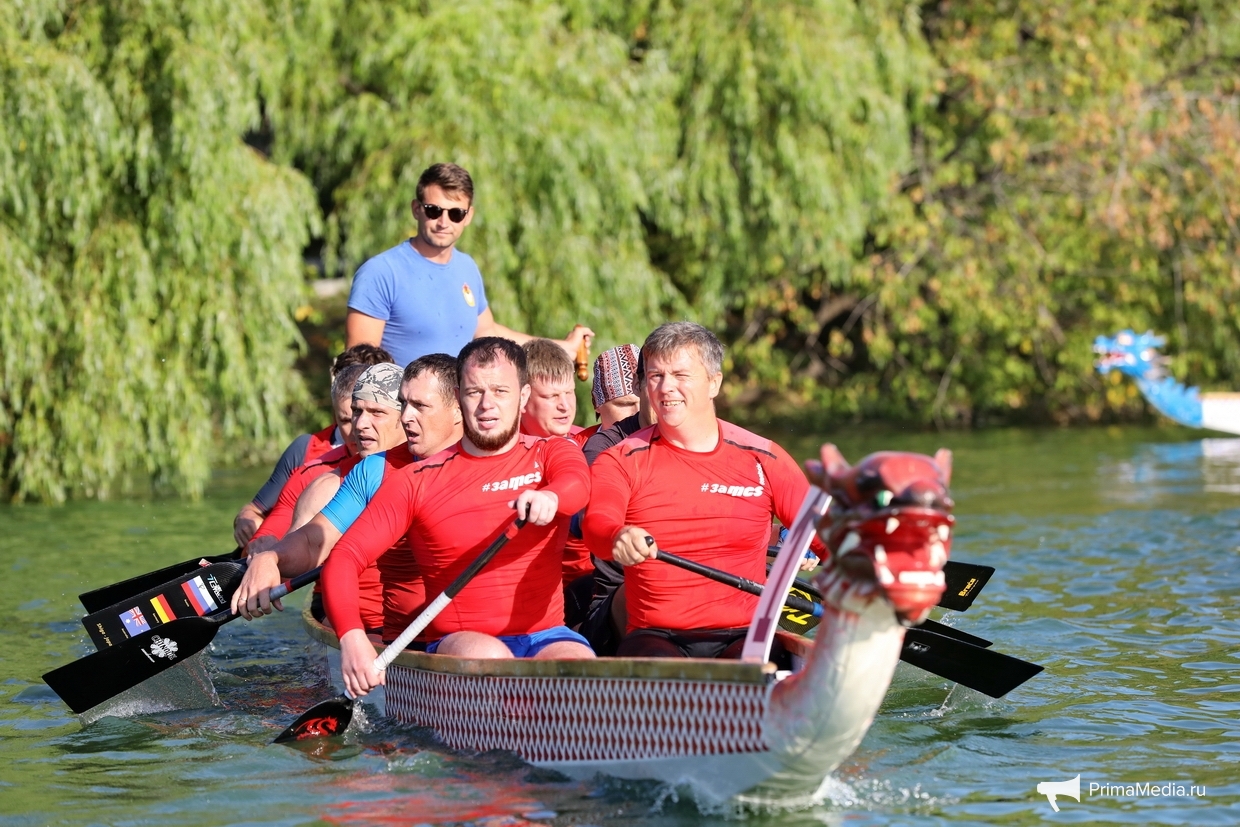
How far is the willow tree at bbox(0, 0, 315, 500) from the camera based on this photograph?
435 inches

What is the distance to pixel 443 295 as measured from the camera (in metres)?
7.52

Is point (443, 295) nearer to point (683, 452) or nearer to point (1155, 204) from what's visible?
point (683, 452)

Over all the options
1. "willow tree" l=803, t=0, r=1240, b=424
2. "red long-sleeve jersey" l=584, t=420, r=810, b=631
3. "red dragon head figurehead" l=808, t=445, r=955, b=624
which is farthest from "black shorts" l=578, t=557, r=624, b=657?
"willow tree" l=803, t=0, r=1240, b=424

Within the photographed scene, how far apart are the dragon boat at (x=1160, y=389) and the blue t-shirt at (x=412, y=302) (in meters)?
11.3

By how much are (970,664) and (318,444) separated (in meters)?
3.41

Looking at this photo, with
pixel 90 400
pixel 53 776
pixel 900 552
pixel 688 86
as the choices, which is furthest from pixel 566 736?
pixel 688 86

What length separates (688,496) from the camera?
207 inches

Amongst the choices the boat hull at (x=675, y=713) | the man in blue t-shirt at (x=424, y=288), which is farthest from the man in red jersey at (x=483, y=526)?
the man in blue t-shirt at (x=424, y=288)

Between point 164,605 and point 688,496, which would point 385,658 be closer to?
point 688,496

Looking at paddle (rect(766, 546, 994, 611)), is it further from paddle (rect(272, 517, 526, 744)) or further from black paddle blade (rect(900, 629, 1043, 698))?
paddle (rect(272, 517, 526, 744))

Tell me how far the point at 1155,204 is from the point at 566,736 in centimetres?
Answer: 1419

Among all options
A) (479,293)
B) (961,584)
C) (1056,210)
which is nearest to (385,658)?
(961,584)

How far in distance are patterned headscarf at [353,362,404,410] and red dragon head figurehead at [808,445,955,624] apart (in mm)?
2695

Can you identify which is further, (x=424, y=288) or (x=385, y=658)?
(x=424, y=288)
